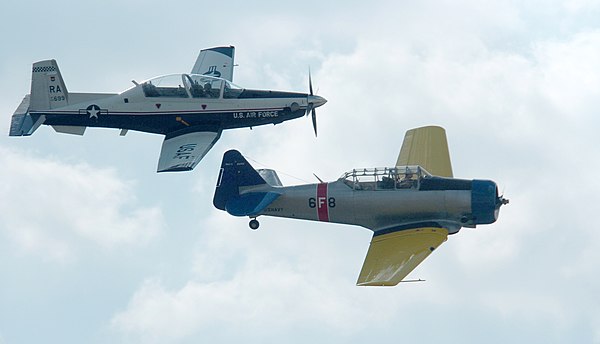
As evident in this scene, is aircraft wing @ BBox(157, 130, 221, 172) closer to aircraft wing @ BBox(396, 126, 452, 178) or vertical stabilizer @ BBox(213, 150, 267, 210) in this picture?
vertical stabilizer @ BBox(213, 150, 267, 210)

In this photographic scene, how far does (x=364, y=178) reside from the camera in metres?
35.4

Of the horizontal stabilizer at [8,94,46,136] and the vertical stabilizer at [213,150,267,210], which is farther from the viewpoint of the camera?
the horizontal stabilizer at [8,94,46,136]

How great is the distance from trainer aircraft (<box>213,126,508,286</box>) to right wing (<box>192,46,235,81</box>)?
7.18 metres

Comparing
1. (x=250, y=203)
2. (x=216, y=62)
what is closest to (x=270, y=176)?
(x=250, y=203)

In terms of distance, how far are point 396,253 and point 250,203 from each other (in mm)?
4397

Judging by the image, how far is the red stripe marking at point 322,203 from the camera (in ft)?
117

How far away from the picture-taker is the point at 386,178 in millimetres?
35344

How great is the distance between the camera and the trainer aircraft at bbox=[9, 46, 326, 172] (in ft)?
131

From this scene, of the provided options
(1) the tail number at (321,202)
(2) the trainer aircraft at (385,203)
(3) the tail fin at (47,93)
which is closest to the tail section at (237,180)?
(2) the trainer aircraft at (385,203)

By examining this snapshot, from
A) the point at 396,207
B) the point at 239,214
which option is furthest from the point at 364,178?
the point at 239,214

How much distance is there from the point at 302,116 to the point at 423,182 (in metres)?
6.22

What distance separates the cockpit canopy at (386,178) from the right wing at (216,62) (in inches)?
346

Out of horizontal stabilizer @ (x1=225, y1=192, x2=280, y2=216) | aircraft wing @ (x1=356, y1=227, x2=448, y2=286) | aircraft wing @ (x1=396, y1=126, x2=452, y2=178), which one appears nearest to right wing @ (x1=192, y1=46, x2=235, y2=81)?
aircraft wing @ (x1=396, y1=126, x2=452, y2=178)

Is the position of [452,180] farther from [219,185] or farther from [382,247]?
[219,185]
